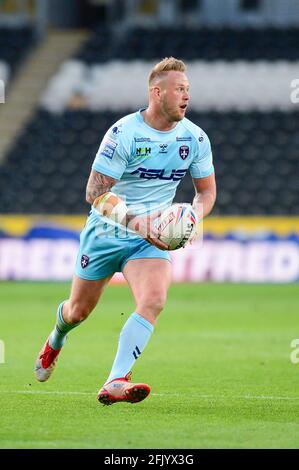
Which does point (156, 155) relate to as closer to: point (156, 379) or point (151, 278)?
point (151, 278)

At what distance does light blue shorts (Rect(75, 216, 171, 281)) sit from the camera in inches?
335

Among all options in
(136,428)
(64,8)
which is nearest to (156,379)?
(136,428)

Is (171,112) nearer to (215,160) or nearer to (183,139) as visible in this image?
(183,139)

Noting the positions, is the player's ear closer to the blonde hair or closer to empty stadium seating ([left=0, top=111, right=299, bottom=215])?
the blonde hair

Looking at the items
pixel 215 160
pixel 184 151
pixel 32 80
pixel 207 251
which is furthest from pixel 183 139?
pixel 32 80

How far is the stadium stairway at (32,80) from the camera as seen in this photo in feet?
98.3

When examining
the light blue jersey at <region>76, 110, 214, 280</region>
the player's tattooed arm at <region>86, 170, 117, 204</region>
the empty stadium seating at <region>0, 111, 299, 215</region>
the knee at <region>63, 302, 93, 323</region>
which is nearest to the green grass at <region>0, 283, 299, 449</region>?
the knee at <region>63, 302, 93, 323</region>

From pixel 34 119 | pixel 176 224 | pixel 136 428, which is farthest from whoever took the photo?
pixel 34 119

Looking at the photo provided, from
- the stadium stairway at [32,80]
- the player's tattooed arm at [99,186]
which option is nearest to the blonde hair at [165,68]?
the player's tattooed arm at [99,186]

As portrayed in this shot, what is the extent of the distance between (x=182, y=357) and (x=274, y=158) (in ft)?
48.9

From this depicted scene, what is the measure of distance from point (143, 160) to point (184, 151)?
0.33m
